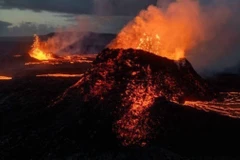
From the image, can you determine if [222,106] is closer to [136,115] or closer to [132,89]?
[132,89]

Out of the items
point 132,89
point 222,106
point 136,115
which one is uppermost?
point 132,89

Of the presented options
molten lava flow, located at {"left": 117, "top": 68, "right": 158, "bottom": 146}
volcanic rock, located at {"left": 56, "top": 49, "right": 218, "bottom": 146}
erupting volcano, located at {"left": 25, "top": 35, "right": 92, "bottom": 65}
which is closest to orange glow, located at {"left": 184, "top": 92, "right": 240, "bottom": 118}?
volcanic rock, located at {"left": 56, "top": 49, "right": 218, "bottom": 146}

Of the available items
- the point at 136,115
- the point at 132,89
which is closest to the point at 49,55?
the point at 132,89

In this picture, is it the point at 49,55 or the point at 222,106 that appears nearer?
the point at 222,106

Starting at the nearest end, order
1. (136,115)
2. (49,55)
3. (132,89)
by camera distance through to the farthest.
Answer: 1. (136,115)
2. (132,89)
3. (49,55)

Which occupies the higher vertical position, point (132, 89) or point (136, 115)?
point (132, 89)

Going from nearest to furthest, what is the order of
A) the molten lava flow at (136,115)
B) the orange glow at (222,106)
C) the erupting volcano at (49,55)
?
the molten lava flow at (136,115) < the orange glow at (222,106) < the erupting volcano at (49,55)

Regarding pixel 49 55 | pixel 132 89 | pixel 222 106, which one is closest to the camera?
pixel 132 89

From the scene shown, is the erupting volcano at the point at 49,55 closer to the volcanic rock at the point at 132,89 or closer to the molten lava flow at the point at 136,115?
the volcanic rock at the point at 132,89

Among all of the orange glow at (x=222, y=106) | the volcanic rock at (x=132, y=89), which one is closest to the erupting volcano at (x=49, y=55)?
the volcanic rock at (x=132, y=89)

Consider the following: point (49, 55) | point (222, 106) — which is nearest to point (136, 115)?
point (222, 106)

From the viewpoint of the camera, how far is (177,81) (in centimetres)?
3859

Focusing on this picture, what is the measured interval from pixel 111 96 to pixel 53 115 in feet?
15.3

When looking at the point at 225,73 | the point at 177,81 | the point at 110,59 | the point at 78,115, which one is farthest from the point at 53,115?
the point at 225,73
